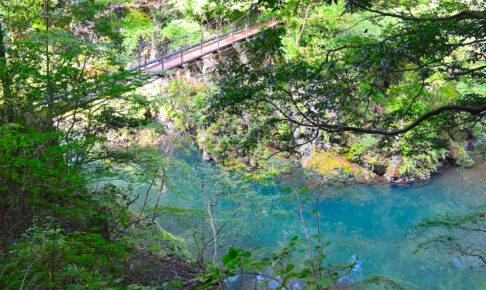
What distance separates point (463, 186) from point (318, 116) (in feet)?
32.4

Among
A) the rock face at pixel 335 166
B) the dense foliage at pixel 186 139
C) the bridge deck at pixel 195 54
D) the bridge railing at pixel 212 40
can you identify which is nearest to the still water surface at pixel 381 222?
the dense foliage at pixel 186 139

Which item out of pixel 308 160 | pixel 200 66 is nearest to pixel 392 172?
pixel 308 160

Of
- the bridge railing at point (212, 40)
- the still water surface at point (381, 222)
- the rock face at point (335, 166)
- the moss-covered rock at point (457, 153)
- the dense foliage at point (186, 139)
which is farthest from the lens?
the moss-covered rock at point (457, 153)

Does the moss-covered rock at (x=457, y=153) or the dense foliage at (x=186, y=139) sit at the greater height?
the dense foliage at (x=186, y=139)

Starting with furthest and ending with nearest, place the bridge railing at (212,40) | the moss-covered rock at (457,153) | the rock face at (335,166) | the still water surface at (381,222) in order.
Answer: the moss-covered rock at (457,153) → the bridge railing at (212,40) → the rock face at (335,166) → the still water surface at (381,222)

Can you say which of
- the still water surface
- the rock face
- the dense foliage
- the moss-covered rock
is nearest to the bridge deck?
the dense foliage

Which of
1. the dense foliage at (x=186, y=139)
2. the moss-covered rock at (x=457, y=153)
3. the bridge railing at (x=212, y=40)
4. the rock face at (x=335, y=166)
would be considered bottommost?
the moss-covered rock at (x=457, y=153)

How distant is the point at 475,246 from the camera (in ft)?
21.2

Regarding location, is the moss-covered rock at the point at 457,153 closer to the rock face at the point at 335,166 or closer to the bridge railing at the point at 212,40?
the rock face at the point at 335,166

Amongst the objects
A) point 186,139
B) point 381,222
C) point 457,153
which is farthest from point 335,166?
point 457,153

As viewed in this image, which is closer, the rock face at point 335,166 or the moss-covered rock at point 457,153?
the rock face at point 335,166

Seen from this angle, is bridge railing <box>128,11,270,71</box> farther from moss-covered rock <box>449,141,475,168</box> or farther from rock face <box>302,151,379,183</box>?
moss-covered rock <box>449,141,475,168</box>

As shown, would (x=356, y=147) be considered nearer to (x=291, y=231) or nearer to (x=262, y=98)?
(x=291, y=231)

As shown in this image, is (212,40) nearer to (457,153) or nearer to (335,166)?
(335,166)
